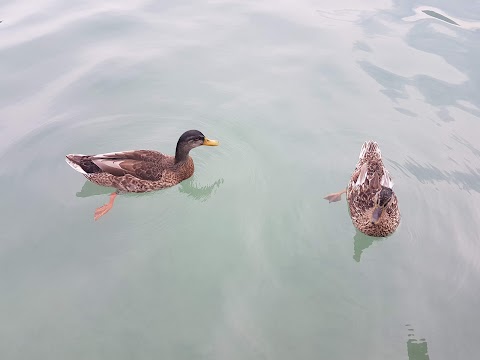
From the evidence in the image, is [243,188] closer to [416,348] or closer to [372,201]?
[372,201]

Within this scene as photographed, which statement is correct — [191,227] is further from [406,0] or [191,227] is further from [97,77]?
[406,0]

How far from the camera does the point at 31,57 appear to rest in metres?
9.74

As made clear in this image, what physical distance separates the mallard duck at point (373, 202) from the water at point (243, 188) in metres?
0.22

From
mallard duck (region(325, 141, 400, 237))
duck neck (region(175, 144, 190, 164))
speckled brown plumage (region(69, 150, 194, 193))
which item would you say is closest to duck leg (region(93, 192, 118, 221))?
speckled brown plumage (region(69, 150, 194, 193))

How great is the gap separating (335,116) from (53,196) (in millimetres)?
5366

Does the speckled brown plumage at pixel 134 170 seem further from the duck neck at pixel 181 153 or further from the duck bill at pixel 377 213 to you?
the duck bill at pixel 377 213

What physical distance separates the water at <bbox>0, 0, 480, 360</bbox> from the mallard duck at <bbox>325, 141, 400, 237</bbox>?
0.22 m

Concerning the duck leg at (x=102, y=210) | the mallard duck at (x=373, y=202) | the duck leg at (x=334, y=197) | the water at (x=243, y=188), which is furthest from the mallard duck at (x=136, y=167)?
the mallard duck at (x=373, y=202)

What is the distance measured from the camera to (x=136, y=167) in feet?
20.8

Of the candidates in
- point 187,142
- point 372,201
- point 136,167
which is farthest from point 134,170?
point 372,201

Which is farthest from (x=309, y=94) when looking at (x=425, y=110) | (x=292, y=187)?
(x=292, y=187)

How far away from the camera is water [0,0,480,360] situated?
193 inches

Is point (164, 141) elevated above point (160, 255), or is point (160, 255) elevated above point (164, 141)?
point (164, 141)

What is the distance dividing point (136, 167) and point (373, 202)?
358 centimetres
